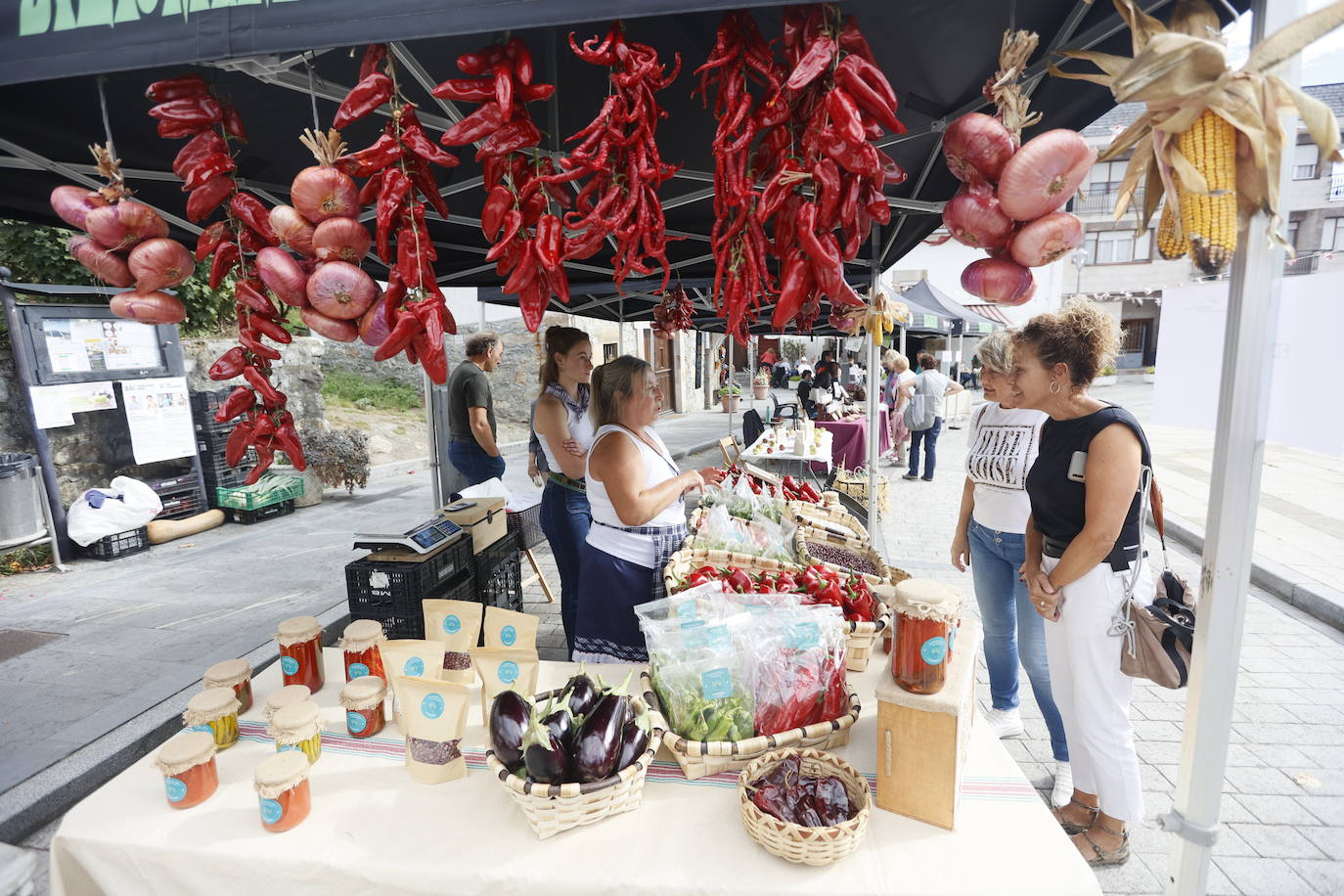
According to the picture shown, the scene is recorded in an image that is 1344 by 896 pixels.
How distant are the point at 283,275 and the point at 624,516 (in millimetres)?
1378

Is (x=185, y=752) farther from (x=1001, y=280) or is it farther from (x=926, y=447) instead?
(x=926, y=447)

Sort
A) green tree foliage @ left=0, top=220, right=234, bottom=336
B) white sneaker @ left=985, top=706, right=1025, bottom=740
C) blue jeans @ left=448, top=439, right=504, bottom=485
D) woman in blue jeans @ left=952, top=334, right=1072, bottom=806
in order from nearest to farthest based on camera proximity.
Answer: woman in blue jeans @ left=952, top=334, right=1072, bottom=806, white sneaker @ left=985, top=706, right=1025, bottom=740, blue jeans @ left=448, top=439, right=504, bottom=485, green tree foliage @ left=0, top=220, right=234, bottom=336

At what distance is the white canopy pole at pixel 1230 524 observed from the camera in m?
1.16

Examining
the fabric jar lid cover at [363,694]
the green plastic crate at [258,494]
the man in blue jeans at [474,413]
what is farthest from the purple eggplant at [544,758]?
the green plastic crate at [258,494]

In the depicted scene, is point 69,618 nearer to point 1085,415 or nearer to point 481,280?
point 481,280

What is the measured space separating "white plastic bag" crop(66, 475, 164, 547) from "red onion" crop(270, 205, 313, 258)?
5.62 m

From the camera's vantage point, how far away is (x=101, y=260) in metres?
1.89

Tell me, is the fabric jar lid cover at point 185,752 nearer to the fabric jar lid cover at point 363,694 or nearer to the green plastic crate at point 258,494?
the fabric jar lid cover at point 363,694

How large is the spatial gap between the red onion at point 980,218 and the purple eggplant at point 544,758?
1378mm

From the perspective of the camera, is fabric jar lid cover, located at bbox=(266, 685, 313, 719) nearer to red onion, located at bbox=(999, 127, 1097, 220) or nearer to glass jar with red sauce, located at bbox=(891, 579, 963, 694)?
glass jar with red sauce, located at bbox=(891, 579, 963, 694)

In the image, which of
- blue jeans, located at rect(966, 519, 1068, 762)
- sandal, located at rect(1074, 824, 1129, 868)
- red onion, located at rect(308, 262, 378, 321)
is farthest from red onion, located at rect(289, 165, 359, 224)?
sandal, located at rect(1074, 824, 1129, 868)

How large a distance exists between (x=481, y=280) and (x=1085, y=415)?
3.85 metres

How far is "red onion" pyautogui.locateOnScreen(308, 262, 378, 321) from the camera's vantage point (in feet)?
5.39

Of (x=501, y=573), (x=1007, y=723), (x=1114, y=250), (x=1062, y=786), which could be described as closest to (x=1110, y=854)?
(x=1062, y=786)
